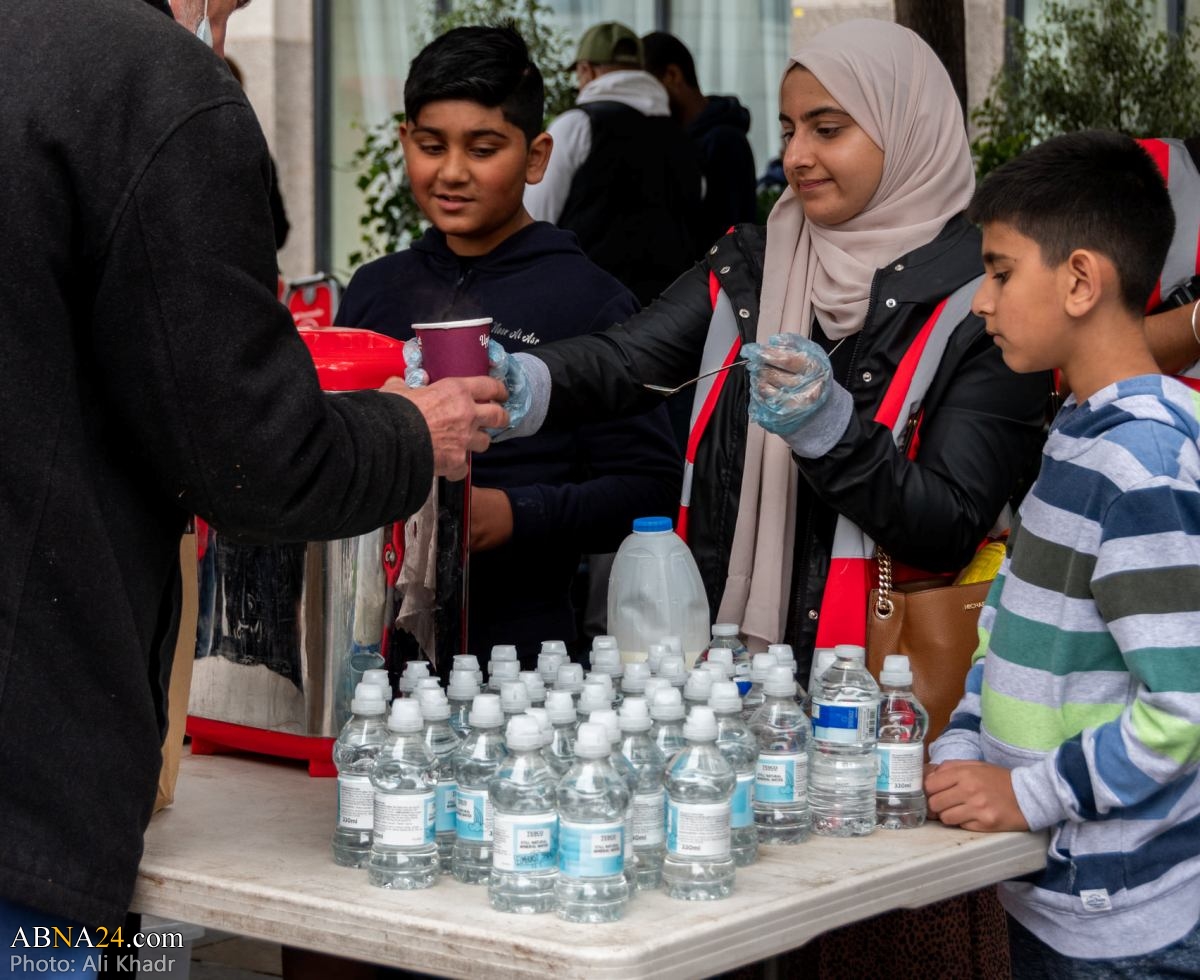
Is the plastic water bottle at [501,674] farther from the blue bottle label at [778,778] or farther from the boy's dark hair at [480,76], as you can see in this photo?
the boy's dark hair at [480,76]

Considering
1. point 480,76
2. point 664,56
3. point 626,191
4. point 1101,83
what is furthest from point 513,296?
point 1101,83

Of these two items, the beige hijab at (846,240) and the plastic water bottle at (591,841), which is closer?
the plastic water bottle at (591,841)

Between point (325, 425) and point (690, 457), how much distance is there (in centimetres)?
119

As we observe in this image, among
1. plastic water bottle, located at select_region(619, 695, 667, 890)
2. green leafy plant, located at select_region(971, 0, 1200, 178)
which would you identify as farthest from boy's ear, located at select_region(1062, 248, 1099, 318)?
green leafy plant, located at select_region(971, 0, 1200, 178)

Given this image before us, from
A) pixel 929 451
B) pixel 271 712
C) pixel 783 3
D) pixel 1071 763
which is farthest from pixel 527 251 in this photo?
pixel 783 3

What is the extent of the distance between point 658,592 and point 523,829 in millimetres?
916

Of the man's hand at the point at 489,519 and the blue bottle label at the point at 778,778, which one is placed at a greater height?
the man's hand at the point at 489,519

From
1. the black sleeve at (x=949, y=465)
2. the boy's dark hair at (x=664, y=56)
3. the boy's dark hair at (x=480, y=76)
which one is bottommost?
the black sleeve at (x=949, y=465)

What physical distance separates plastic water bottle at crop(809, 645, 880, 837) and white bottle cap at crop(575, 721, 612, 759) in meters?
0.44

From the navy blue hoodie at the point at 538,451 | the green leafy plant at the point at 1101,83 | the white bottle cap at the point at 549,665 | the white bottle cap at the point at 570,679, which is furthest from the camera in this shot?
the green leafy plant at the point at 1101,83

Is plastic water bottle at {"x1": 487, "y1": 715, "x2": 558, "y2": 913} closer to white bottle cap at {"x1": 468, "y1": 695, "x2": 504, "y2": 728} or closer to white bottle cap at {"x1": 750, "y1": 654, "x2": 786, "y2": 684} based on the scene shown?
white bottle cap at {"x1": 468, "y1": 695, "x2": 504, "y2": 728}

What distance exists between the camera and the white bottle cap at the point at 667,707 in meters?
1.95

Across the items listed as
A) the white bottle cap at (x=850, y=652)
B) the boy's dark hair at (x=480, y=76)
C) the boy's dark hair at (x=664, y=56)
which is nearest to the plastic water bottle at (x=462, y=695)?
the white bottle cap at (x=850, y=652)

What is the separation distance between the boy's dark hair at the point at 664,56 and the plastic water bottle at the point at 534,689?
555 centimetres
